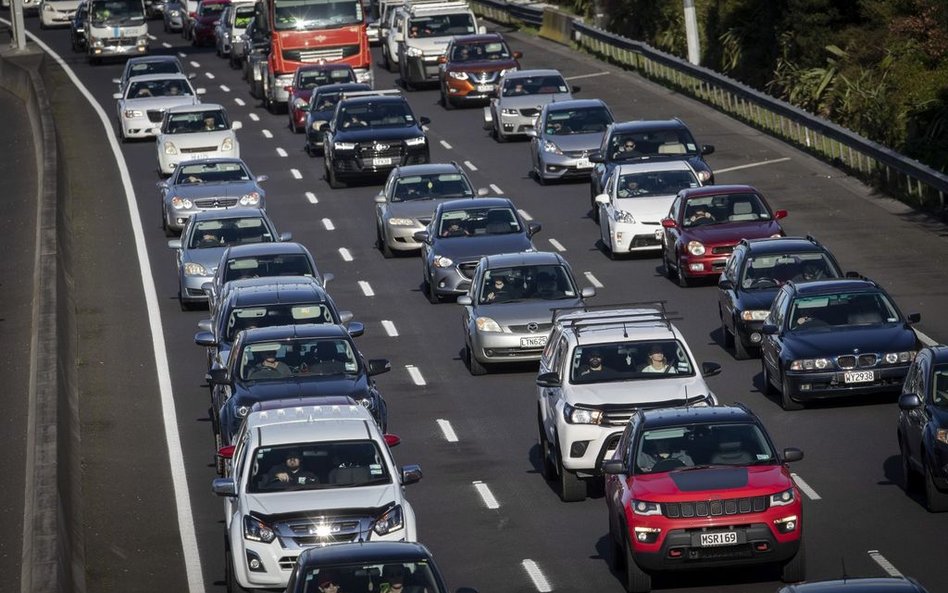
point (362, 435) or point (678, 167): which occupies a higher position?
point (362, 435)

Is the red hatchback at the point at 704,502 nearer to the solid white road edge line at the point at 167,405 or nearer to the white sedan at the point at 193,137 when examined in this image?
the solid white road edge line at the point at 167,405

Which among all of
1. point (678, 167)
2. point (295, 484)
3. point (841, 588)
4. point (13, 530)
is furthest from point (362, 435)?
point (678, 167)

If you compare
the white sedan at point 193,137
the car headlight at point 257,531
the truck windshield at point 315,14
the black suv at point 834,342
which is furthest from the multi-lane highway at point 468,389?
the truck windshield at point 315,14

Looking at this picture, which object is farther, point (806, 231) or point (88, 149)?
point (88, 149)

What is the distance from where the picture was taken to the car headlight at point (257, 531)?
17.3 metres

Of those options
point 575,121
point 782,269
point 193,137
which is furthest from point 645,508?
point 193,137

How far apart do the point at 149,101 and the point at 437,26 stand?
33.8 feet

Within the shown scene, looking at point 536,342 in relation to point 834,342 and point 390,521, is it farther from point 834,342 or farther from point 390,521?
point 390,521

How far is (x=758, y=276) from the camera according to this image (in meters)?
28.4

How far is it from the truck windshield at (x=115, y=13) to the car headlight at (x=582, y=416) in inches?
2186

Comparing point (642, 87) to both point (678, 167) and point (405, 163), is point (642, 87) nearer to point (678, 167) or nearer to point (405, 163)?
point (405, 163)

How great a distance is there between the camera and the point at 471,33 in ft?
201

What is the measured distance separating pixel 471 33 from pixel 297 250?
30769mm

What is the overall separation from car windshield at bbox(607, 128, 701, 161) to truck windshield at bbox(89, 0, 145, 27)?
37.5m
